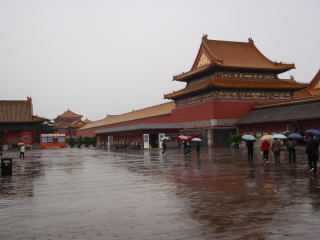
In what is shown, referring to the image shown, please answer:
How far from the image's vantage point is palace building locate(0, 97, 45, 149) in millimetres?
62781

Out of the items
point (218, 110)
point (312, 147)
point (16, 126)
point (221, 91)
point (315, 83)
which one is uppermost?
point (315, 83)

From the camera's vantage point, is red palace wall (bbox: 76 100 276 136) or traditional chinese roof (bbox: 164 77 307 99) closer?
traditional chinese roof (bbox: 164 77 307 99)

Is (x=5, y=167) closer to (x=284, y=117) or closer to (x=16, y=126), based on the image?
(x=284, y=117)

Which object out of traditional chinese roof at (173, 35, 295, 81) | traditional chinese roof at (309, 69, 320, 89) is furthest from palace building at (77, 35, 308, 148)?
traditional chinese roof at (309, 69, 320, 89)

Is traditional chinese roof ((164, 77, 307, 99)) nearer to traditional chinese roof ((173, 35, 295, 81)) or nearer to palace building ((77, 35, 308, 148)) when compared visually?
palace building ((77, 35, 308, 148))

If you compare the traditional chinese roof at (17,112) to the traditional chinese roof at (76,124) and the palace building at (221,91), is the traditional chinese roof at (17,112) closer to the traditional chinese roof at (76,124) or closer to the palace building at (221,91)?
the palace building at (221,91)

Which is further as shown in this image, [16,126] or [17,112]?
[17,112]

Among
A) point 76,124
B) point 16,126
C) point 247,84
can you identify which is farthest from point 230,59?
point 76,124

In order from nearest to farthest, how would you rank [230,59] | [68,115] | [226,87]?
[226,87] → [230,59] → [68,115]

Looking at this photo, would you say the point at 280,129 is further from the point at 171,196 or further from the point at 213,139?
the point at 171,196

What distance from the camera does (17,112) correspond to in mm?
64688

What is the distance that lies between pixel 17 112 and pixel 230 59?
38.6 m

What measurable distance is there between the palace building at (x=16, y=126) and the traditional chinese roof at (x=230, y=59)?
28.0m

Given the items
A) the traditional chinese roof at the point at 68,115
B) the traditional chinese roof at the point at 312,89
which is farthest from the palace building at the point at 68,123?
the traditional chinese roof at the point at 312,89
